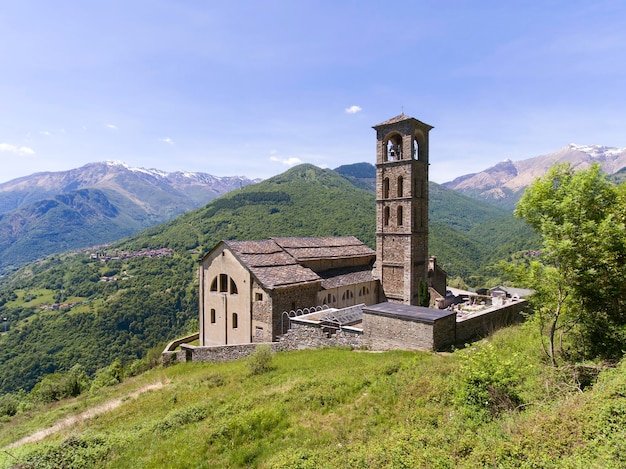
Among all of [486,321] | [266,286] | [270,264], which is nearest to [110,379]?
[270,264]

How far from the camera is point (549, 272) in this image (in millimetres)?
11523

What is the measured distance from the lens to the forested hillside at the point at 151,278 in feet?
268

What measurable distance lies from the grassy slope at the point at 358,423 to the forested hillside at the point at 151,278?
1620 inches

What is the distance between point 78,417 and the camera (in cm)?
1989

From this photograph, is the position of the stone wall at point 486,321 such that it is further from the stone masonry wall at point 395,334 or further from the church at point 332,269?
the church at point 332,269

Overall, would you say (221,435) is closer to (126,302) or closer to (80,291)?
(126,302)

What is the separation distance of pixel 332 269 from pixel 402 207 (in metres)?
8.60

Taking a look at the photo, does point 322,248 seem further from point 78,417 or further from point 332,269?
point 78,417

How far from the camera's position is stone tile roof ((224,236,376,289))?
89.0 ft

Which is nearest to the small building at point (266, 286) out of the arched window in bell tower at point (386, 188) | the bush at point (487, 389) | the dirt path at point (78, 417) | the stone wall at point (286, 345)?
the stone wall at point (286, 345)

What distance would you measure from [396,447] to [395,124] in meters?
26.6

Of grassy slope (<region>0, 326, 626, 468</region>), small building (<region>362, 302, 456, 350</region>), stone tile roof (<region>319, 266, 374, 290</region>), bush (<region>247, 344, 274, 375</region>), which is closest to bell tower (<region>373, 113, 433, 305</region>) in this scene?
stone tile roof (<region>319, 266, 374, 290</region>)

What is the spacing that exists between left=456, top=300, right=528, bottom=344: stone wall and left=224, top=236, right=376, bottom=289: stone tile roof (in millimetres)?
11922

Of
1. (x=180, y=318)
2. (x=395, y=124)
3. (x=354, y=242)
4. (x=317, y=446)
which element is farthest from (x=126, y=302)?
(x=317, y=446)
